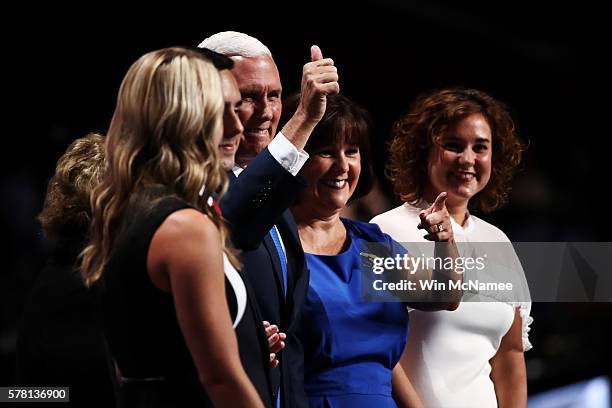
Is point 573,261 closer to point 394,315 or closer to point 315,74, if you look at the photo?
point 394,315

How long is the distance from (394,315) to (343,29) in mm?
3334

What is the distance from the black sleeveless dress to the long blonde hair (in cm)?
3

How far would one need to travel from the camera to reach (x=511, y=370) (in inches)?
95.9

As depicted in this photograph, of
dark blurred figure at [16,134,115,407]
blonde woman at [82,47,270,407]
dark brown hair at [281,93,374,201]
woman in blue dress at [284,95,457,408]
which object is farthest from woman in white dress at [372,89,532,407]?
blonde woman at [82,47,270,407]

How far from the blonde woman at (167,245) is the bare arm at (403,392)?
2.92ft

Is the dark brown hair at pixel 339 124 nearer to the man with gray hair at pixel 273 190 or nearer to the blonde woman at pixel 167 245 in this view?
the man with gray hair at pixel 273 190

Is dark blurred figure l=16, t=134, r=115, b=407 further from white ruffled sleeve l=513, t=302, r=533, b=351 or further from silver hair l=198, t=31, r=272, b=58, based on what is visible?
white ruffled sleeve l=513, t=302, r=533, b=351

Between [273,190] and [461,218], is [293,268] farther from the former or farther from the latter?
[461,218]

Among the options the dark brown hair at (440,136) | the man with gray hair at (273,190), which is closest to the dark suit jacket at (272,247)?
the man with gray hair at (273,190)

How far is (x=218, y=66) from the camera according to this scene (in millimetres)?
1603

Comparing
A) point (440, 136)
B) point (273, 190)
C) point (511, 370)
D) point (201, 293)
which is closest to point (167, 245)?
point (201, 293)

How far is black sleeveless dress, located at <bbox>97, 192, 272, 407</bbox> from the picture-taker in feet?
4.35

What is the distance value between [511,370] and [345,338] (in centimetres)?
62

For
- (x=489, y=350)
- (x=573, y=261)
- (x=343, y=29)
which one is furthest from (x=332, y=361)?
(x=343, y=29)
